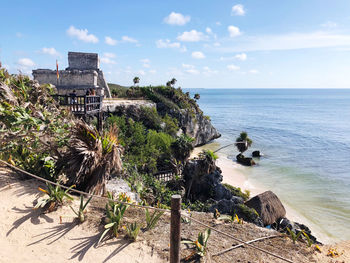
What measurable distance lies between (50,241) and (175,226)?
10.1 ft

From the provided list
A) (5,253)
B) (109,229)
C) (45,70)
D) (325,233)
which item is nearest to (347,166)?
(325,233)

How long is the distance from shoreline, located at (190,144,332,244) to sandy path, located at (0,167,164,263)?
13628 millimetres

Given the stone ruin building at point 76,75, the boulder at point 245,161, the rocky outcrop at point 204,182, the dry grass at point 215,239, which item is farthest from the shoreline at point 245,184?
the stone ruin building at point 76,75

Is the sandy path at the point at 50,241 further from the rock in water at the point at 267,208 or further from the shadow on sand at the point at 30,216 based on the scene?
the rock in water at the point at 267,208

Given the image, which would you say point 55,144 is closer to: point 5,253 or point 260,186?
point 5,253

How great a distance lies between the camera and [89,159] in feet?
22.1

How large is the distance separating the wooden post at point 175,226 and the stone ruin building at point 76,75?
72.9ft

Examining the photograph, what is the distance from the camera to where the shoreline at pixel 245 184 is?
14.9m

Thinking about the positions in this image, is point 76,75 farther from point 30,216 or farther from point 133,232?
point 133,232

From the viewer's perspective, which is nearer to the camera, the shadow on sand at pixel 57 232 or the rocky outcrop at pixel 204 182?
the shadow on sand at pixel 57 232

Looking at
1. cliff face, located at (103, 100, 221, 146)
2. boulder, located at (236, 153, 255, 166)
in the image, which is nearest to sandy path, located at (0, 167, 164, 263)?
cliff face, located at (103, 100, 221, 146)

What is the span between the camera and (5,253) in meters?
4.85

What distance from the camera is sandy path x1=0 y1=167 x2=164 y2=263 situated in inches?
194

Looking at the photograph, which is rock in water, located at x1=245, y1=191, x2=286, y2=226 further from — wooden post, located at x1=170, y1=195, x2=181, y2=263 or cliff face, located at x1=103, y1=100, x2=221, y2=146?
cliff face, located at x1=103, y1=100, x2=221, y2=146
